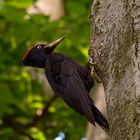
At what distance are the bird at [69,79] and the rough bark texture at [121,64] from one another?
24 centimetres

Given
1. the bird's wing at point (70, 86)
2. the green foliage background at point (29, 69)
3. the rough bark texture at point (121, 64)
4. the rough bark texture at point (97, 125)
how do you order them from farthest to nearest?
the green foliage background at point (29, 69)
the rough bark texture at point (97, 125)
the bird's wing at point (70, 86)
the rough bark texture at point (121, 64)

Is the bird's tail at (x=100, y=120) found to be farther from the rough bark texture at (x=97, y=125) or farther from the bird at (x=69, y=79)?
the rough bark texture at (x=97, y=125)

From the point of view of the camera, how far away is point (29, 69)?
6590 mm

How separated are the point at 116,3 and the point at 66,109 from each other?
10.6 feet

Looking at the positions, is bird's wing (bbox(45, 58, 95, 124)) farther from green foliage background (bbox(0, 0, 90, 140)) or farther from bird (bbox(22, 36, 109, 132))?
green foliage background (bbox(0, 0, 90, 140))

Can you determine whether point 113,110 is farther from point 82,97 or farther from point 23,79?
point 23,79

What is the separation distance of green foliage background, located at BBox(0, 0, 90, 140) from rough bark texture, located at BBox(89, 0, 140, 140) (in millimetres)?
1896

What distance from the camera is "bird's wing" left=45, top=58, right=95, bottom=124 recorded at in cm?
370

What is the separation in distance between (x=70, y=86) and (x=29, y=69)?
8.83 feet

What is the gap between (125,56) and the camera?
323cm

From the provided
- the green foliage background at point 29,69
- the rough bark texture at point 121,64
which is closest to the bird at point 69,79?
the rough bark texture at point 121,64

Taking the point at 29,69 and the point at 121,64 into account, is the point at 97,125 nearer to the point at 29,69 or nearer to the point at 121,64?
the point at 121,64

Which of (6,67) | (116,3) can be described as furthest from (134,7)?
(6,67)

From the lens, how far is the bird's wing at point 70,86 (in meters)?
3.70
